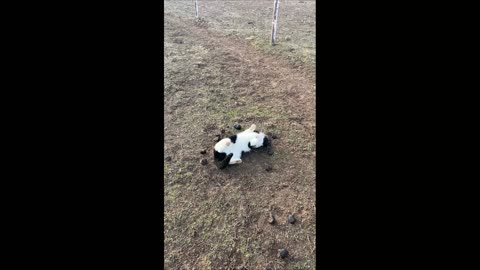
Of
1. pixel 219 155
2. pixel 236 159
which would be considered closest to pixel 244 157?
pixel 236 159

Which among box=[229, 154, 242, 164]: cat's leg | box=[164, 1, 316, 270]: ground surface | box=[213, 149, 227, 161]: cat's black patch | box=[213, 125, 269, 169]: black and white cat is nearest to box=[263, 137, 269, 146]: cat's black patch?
box=[213, 125, 269, 169]: black and white cat

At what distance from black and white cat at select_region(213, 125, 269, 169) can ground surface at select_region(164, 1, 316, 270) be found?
0.09 metres

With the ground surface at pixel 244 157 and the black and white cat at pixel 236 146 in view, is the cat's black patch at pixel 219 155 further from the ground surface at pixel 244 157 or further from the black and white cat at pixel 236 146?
the ground surface at pixel 244 157

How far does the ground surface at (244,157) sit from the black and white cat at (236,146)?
3.4 inches

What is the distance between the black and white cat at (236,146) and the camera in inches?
142

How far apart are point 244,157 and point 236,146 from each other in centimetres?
17

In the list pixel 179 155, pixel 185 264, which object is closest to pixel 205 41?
pixel 179 155

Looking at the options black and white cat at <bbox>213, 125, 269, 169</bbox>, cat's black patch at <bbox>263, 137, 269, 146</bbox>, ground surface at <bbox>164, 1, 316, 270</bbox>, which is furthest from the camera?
cat's black patch at <bbox>263, 137, 269, 146</bbox>

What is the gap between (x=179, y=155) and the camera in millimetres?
3768

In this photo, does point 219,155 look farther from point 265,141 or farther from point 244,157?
point 265,141

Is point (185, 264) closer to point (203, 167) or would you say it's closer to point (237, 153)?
point (203, 167)

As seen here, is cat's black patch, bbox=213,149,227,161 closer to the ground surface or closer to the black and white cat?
the black and white cat

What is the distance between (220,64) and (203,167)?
9.86 feet

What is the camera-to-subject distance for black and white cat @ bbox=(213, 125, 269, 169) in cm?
361
